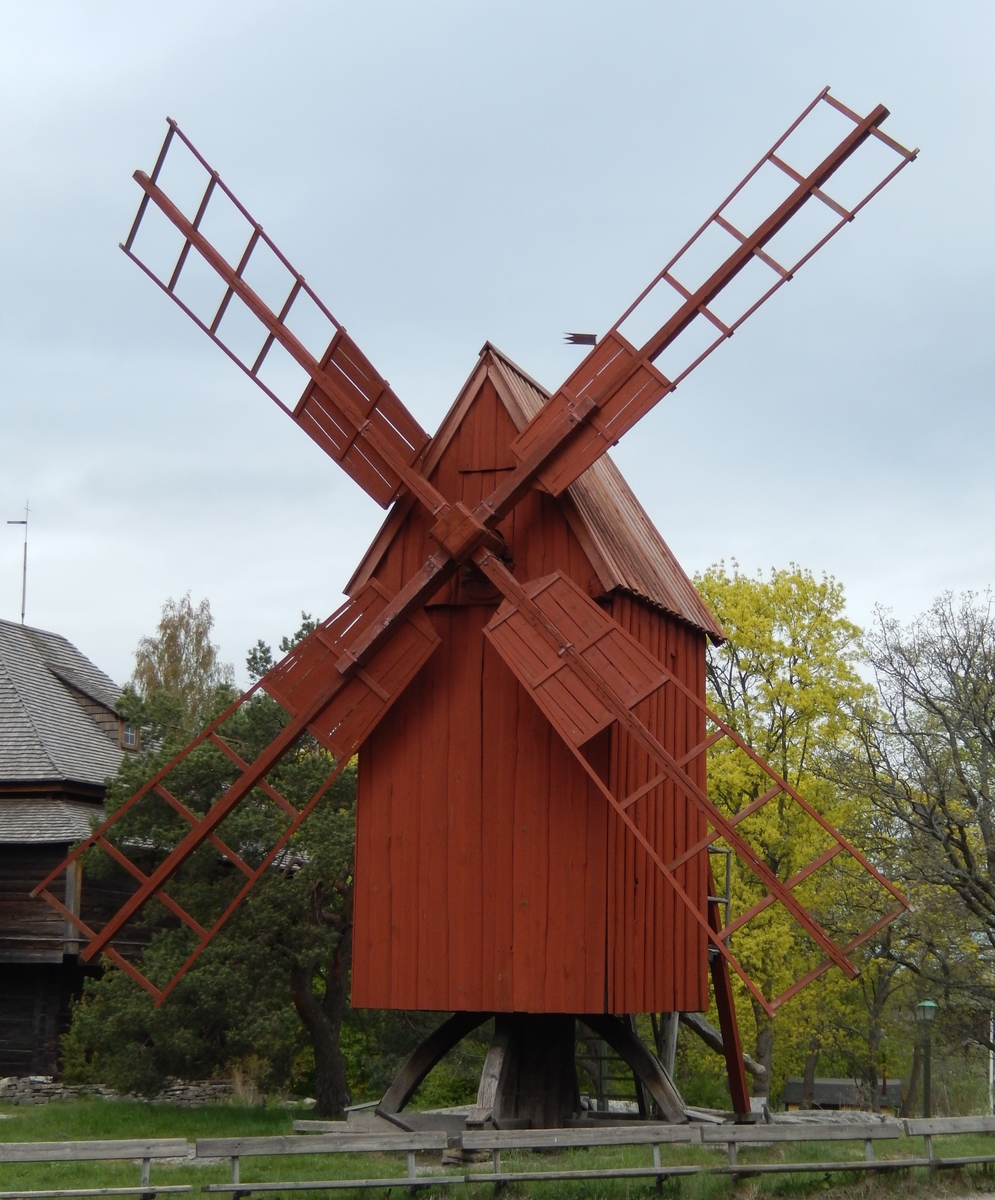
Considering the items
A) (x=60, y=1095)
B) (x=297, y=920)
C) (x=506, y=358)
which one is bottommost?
(x=60, y=1095)

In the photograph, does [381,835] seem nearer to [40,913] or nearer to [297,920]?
[297,920]

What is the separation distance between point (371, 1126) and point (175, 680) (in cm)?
2903

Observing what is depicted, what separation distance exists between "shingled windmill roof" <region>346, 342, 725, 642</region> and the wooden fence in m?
4.20

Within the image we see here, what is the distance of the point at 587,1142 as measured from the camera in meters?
10.4

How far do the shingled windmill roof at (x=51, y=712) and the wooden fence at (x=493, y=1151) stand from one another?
14.9 m

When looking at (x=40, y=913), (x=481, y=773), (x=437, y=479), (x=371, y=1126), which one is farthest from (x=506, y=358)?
(x=40, y=913)

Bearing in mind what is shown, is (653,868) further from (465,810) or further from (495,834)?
(465,810)

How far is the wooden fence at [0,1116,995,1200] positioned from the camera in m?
9.58

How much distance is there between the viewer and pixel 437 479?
12.7 m

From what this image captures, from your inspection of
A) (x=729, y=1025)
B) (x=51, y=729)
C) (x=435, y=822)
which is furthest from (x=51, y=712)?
(x=729, y=1025)

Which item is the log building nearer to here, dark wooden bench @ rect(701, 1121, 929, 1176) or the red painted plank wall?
the red painted plank wall

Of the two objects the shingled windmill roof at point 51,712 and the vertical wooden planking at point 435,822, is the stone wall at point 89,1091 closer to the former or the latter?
the shingled windmill roof at point 51,712

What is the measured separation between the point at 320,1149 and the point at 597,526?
5310 mm

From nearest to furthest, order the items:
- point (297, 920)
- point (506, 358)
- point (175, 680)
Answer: point (506, 358) → point (297, 920) → point (175, 680)
